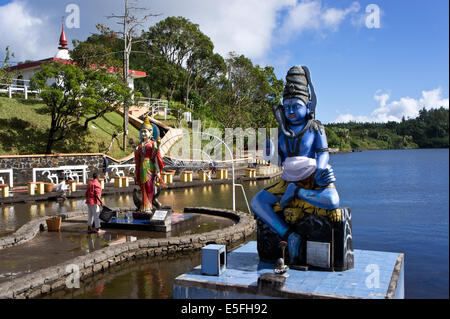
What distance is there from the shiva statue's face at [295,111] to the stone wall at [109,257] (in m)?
4.67

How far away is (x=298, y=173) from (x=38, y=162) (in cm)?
2264

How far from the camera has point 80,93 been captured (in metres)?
27.4

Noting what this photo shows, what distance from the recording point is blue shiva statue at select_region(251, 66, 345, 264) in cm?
741

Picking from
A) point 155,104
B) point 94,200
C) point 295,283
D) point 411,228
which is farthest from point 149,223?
point 155,104

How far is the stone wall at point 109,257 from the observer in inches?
285

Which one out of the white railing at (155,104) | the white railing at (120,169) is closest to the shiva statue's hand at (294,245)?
the white railing at (120,169)

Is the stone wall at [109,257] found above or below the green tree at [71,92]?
below

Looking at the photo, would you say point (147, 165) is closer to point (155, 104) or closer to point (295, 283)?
point (295, 283)

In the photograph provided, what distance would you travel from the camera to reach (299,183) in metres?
7.84

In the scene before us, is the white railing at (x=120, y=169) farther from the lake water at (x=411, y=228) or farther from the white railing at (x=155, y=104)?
the lake water at (x=411, y=228)
